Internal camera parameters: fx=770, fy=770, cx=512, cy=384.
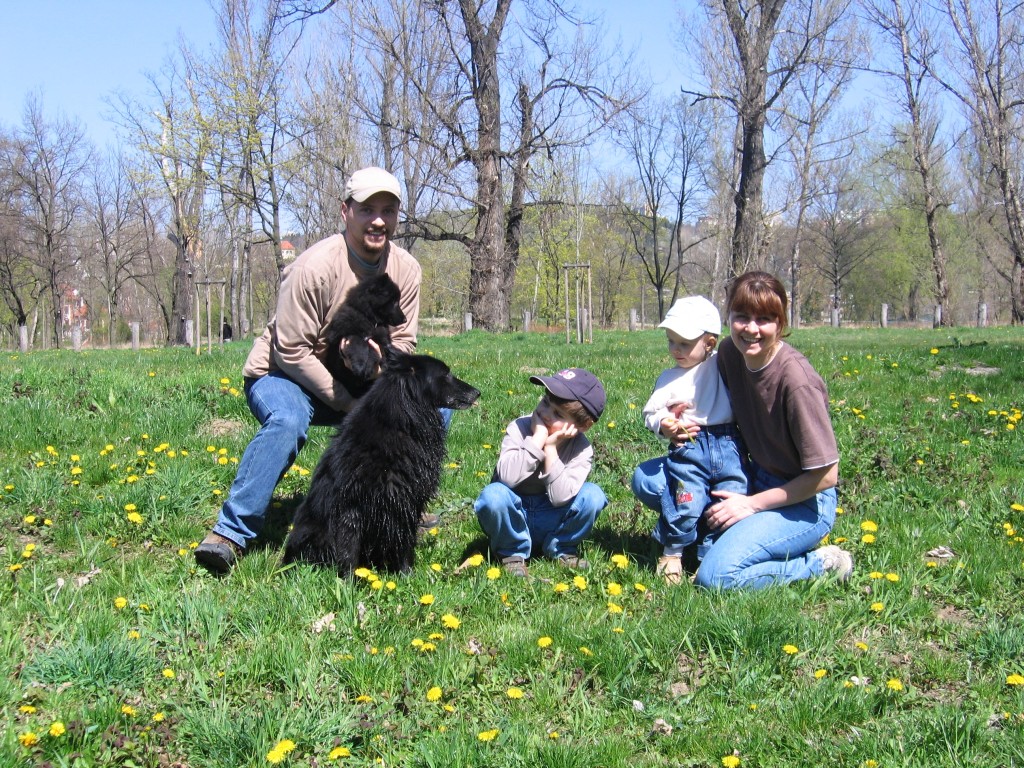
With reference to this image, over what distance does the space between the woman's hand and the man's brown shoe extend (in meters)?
2.39

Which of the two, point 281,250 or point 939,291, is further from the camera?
point 939,291

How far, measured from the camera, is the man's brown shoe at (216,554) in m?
3.76

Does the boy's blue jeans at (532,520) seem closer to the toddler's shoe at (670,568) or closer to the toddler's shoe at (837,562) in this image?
the toddler's shoe at (670,568)

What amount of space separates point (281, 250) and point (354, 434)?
30.5 m

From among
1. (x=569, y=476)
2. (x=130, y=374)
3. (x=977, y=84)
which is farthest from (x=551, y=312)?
(x=569, y=476)

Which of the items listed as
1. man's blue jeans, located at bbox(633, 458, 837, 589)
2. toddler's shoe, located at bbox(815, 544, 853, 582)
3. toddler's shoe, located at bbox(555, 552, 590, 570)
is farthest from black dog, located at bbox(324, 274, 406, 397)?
toddler's shoe, located at bbox(815, 544, 853, 582)

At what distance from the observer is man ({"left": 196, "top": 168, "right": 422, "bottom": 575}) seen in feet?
12.8

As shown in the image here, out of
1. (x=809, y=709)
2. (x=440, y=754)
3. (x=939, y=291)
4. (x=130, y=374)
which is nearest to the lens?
(x=440, y=754)

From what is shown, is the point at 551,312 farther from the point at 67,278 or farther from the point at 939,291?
the point at 67,278

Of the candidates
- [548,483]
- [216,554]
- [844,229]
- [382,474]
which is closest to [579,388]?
[548,483]

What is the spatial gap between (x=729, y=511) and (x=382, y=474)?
168 cm

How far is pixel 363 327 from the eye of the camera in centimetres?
405

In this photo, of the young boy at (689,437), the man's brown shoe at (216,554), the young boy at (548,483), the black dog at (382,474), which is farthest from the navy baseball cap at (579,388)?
the man's brown shoe at (216,554)

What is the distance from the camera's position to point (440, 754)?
236 centimetres
